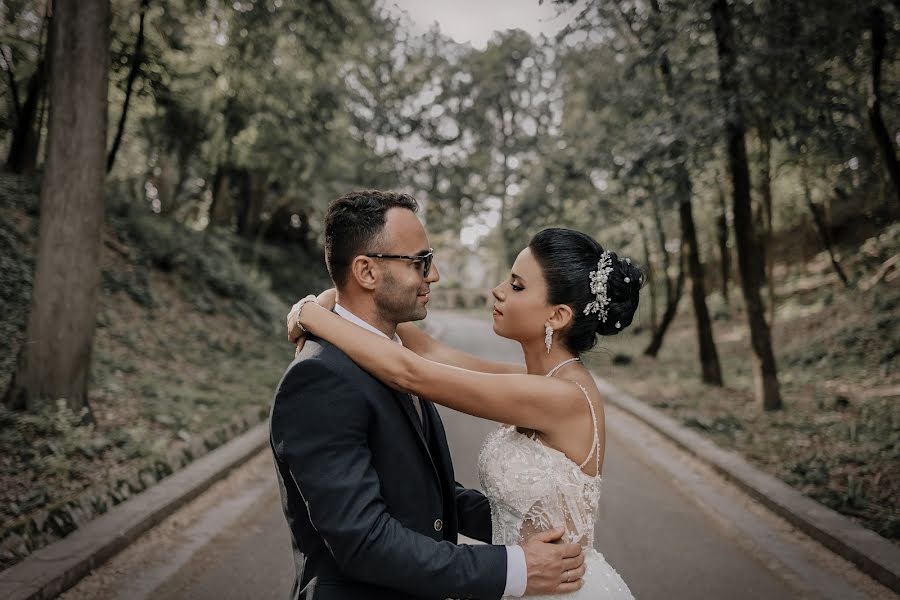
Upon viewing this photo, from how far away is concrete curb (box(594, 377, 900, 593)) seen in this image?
4.41m

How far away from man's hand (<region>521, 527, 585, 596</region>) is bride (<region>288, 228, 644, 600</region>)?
0.16 metres

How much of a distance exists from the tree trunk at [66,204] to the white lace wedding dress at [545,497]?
594 cm

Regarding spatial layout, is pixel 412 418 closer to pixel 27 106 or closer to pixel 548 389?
pixel 548 389

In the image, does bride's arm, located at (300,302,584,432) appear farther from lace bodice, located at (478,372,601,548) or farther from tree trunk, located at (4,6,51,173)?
tree trunk, located at (4,6,51,173)

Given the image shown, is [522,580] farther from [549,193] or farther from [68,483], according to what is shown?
[549,193]

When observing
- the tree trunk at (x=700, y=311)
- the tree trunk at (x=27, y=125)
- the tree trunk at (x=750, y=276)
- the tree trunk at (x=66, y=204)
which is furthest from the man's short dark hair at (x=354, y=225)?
the tree trunk at (x=27, y=125)

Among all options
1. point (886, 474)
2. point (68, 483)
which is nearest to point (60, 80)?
point (68, 483)

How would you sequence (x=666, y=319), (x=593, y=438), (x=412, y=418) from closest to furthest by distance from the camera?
(x=412, y=418), (x=593, y=438), (x=666, y=319)

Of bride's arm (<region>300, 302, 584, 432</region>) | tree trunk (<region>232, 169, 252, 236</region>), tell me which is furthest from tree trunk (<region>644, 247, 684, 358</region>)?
bride's arm (<region>300, 302, 584, 432</region>)

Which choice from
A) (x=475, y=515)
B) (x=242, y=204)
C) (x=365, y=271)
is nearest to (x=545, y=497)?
(x=475, y=515)

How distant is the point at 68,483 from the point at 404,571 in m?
5.15

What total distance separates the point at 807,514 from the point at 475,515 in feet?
13.9

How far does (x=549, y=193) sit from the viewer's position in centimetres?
1859

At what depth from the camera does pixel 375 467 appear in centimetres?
181
